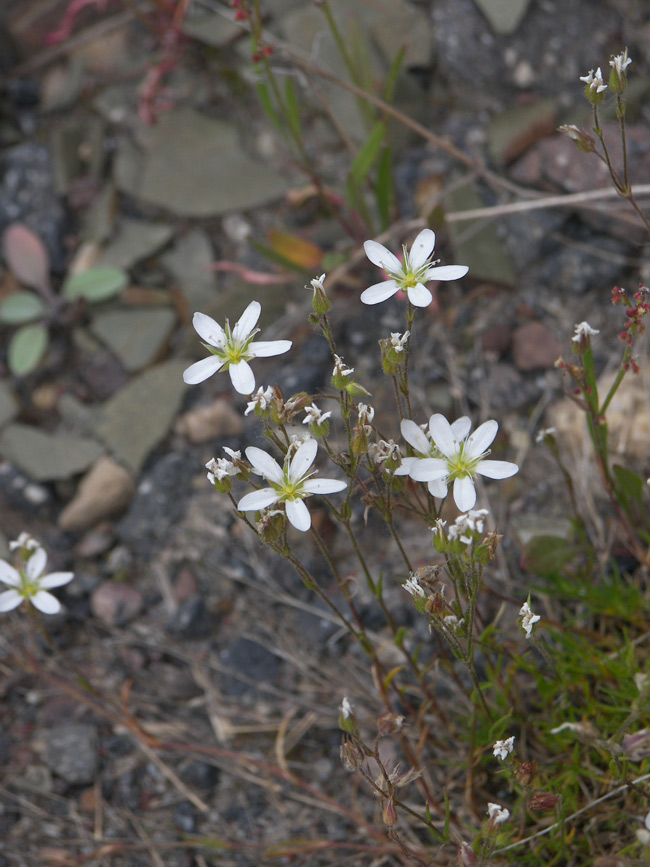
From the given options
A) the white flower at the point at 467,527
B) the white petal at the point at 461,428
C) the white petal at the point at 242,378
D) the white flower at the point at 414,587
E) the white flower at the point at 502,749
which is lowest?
the white flower at the point at 502,749

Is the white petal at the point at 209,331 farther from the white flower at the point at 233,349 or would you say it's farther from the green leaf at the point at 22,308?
the green leaf at the point at 22,308

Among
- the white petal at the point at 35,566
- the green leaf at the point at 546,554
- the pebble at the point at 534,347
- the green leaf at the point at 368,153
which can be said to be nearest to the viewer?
the white petal at the point at 35,566

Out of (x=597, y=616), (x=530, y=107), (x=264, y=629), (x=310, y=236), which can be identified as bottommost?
(x=597, y=616)

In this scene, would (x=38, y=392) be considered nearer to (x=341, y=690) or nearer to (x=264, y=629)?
(x=264, y=629)

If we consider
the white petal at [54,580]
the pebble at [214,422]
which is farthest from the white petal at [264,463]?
the pebble at [214,422]

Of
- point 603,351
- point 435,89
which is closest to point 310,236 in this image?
point 435,89

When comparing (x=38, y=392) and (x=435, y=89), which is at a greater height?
(x=435, y=89)
